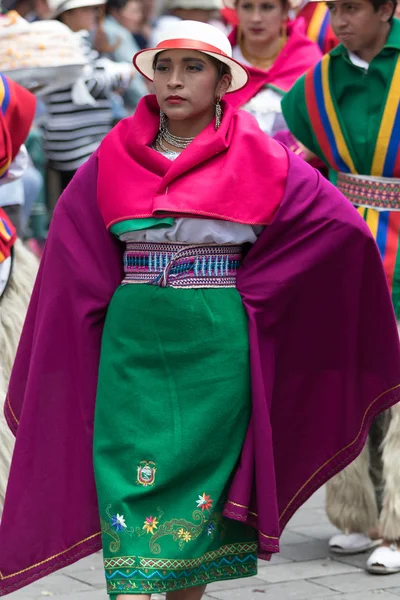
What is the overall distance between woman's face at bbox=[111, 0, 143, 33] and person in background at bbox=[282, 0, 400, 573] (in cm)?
588

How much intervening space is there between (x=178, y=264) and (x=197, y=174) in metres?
0.25

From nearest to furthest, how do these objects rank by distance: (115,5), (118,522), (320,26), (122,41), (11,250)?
(118,522)
(11,250)
(320,26)
(122,41)
(115,5)

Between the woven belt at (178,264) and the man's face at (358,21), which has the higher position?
the man's face at (358,21)

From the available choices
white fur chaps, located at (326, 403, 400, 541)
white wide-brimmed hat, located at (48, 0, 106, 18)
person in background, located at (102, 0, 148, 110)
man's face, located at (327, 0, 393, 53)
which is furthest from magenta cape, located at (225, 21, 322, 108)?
person in background, located at (102, 0, 148, 110)

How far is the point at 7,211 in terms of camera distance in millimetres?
5781

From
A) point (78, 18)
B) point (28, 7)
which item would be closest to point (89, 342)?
point (78, 18)

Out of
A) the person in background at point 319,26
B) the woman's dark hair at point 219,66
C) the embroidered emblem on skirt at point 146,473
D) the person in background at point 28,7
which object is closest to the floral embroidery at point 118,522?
the embroidered emblem on skirt at point 146,473

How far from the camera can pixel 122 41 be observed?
10055 millimetres

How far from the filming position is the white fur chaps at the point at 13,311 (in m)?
5.14

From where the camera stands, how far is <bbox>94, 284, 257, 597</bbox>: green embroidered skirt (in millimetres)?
3957

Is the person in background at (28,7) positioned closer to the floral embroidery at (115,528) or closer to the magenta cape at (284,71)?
the magenta cape at (284,71)

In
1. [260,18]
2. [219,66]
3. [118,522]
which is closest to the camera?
[118,522]

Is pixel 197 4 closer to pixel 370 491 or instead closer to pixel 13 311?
pixel 13 311

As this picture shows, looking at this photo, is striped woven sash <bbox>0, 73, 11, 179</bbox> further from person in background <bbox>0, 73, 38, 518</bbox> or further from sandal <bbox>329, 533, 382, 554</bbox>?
sandal <bbox>329, 533, 382, 554</bbox>
